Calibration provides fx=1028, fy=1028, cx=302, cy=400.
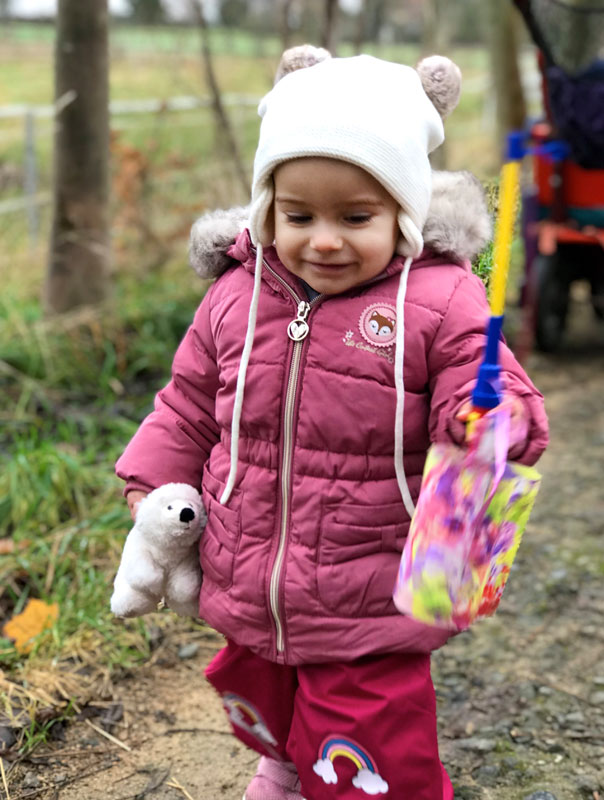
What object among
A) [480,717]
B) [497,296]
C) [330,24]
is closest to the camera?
[497,296]

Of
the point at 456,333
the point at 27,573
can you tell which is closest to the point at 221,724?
the point at 27,573

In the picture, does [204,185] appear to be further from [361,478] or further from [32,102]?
[32,102]

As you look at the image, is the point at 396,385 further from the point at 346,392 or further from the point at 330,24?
the point at 330,24

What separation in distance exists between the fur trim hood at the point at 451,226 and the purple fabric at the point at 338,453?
39mm

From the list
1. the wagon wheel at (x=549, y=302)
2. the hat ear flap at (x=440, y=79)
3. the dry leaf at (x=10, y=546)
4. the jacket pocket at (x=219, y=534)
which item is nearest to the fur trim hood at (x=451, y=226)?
the hat ear flap at (x=440, y=79)

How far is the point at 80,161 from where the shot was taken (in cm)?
477

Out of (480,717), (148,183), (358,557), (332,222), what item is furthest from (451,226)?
(148,183)

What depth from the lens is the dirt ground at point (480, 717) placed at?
2.35 m

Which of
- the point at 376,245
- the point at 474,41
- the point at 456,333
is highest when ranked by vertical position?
the point at 376,245

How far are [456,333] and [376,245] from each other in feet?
0.66

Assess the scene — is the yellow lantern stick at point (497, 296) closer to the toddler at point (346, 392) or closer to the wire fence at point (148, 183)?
the toddler at point (346, 392)

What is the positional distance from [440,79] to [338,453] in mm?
699

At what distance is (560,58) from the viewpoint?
5164mm

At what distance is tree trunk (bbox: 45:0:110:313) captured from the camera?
4.64 meters
